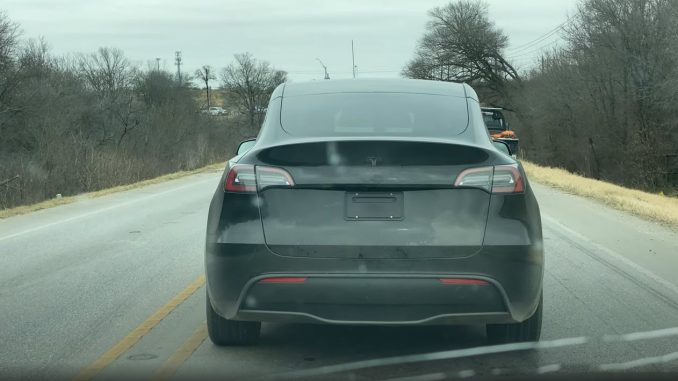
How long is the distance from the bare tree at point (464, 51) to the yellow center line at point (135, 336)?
58.5 meters

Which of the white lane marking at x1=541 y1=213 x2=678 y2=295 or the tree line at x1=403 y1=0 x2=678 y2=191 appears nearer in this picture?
the white lane marking at x1=541 y1=213 x2=678 y2=295

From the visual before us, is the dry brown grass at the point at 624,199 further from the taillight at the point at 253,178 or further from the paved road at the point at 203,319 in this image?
the taillight at the point at 253,178

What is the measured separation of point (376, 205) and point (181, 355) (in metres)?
1.68

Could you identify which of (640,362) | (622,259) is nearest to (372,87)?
(640,362)

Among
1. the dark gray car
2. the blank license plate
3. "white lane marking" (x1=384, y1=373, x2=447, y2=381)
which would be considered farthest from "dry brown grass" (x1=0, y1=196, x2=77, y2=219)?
"white lane marking" (x1=384, y1=373, x2=447, y2=381)

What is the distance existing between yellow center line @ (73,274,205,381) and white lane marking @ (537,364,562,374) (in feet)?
8.54

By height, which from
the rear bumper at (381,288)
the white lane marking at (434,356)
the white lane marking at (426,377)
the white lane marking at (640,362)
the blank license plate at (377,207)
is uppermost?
the blank license plate at (377,207)

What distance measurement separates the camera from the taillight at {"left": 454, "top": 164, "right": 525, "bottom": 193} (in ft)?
16.1

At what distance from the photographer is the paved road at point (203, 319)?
5285 mm


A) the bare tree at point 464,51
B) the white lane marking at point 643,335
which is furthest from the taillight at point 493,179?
the bare tree at point 464,51

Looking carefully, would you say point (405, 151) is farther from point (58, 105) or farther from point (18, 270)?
point (58, 105)

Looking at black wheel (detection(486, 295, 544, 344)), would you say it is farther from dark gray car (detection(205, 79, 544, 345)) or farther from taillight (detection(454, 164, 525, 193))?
taillight (detection(454, 164, 525, 193))

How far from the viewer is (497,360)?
5348 millimetres

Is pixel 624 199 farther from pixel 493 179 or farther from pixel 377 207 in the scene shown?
pixel 377 207
